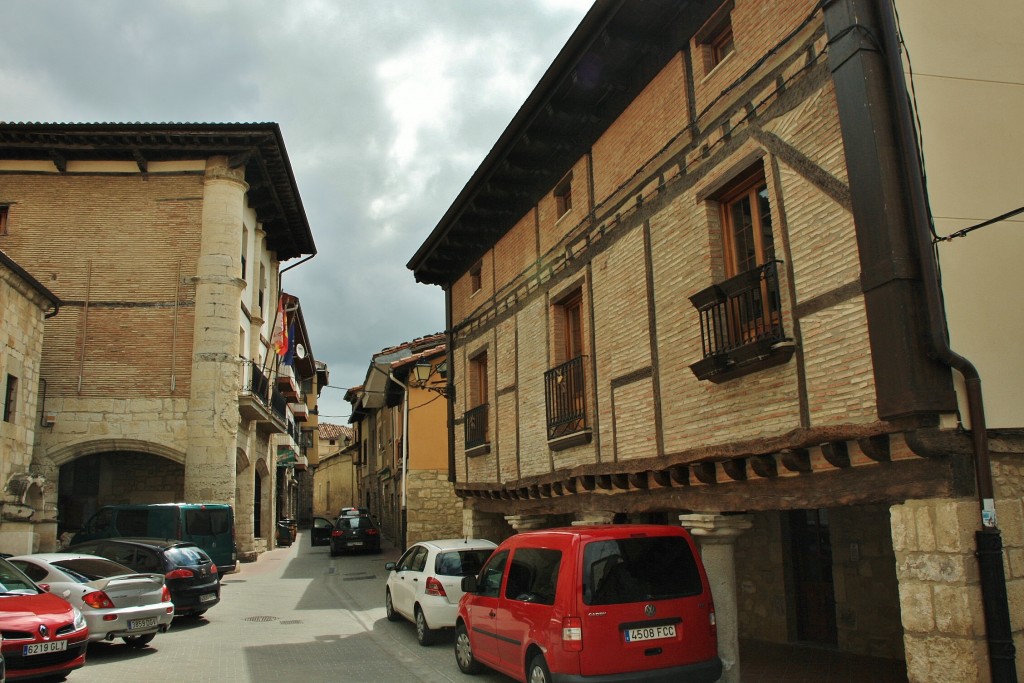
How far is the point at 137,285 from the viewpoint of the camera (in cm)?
2162

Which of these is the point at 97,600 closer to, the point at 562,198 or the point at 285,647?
the point at 285,647


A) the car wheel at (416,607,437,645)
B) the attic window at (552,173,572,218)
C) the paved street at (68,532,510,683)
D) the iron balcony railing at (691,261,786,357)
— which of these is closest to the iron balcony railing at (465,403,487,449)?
the paved street at (68,532,510,683)

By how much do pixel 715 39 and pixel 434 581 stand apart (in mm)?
7661

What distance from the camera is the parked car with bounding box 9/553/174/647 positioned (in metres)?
10.1

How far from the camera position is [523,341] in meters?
13.5

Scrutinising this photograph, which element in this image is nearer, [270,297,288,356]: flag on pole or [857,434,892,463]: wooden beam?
[857,434,892,463]: wooden beam

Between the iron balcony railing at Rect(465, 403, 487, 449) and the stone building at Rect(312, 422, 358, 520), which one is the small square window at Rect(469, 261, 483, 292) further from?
the stone building at Rect(312, 422, 358, 520)

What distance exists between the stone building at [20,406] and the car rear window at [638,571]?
534 inches

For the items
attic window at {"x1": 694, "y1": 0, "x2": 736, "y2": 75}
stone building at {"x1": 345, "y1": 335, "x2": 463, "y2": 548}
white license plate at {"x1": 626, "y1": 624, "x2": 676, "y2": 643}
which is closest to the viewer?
white license plate at {"x1": 626, "y1": 624, "x2": 676, "y2": 643}

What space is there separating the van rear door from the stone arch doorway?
18.8 m

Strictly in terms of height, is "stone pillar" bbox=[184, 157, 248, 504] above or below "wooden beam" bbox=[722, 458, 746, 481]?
above

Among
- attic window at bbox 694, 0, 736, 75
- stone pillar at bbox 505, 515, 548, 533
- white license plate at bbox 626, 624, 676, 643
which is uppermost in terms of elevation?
attic window at bbox 694, 0, 736, 75

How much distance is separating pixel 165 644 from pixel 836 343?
9.79 m

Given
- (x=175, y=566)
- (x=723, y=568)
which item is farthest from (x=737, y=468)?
(x=175, y=566)
